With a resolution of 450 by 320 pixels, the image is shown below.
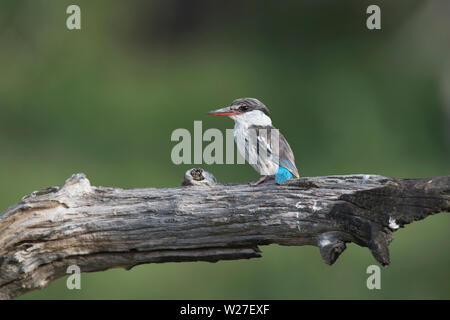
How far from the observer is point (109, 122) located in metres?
7.12

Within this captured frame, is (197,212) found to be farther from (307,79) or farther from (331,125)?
(307,79)

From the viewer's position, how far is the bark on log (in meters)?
2.89

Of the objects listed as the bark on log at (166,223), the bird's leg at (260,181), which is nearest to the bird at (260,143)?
the bird's leg at (260,181)

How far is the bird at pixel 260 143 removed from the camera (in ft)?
10.3

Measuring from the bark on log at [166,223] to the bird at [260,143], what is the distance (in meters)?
0.13

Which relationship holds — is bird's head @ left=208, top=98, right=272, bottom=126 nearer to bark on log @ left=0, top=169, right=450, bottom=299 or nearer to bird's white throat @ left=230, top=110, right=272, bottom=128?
bird's white throat @ left=230, top=110, right=272, bottom=128

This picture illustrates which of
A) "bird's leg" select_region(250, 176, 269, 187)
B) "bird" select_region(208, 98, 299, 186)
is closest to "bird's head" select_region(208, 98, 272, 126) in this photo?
"bird" select_region(208, 98, 299, 186)

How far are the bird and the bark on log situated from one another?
0.42 ft

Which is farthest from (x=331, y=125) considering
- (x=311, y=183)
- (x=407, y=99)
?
(x=311, y=183)

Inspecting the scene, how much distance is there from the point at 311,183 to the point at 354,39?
566 cm

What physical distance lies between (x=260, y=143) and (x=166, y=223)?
0.58 meters

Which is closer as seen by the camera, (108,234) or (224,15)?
(108,234)

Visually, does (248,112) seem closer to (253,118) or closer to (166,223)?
(253,118)

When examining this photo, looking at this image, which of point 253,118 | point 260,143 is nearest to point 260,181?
point 260,143
